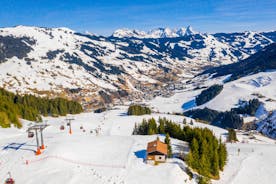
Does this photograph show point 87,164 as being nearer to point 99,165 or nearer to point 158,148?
point 99,165

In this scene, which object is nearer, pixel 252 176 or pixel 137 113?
pixel 252 176

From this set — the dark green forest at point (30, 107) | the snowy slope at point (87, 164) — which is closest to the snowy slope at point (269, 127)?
the dark green forest at point (30, 107)

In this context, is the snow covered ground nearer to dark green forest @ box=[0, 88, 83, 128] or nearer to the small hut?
the small hut

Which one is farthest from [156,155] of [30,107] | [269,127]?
[269,127]

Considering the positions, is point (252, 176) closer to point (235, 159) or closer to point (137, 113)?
point (235, 159)

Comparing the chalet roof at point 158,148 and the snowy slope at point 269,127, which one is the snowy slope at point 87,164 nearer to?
the chalet roof at point 158,148

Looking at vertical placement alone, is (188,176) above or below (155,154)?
below

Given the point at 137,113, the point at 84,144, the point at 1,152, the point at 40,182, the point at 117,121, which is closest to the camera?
the point at 40,182

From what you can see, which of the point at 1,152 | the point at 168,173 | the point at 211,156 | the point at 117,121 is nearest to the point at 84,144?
the point at 1,152
